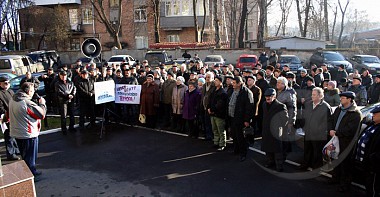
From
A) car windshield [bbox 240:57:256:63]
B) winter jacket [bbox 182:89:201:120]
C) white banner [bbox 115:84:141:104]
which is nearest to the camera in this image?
winter jacket [bbox 182:89:201:120]

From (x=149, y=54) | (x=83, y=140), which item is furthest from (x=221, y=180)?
(x=149, y=54)

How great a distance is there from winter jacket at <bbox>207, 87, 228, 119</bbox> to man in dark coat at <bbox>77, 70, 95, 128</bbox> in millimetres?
4439

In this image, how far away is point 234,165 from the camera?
276 inches

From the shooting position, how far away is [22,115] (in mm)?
6078

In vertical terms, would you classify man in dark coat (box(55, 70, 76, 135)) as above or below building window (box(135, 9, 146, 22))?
below

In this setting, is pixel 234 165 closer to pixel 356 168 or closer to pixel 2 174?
pixel 356 168

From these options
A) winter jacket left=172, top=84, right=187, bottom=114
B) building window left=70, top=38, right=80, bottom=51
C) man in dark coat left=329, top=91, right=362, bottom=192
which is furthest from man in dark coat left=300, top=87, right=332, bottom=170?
building window left=70, top=38, right=80, bottom=51

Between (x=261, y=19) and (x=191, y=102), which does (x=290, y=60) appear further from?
(x=191, y=102)

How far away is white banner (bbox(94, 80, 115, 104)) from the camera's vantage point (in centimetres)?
967

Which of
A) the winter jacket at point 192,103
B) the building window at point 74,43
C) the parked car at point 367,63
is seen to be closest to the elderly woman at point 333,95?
the winter jacket at point 192,103

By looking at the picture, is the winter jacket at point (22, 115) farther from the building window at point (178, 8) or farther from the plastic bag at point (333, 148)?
the building window at point (178, 8)

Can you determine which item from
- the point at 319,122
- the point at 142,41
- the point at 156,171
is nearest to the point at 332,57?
the point at 319,122

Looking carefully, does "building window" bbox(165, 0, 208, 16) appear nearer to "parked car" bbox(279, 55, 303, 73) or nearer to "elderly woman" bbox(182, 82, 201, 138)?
"parked car" bbox(279, 55, 303, 73)

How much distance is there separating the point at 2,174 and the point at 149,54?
18.7 meters
